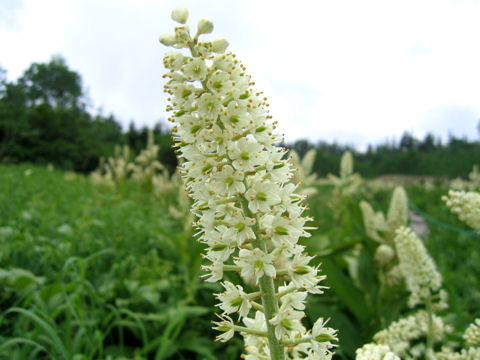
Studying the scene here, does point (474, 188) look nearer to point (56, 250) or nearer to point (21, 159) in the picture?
point (56, 250)

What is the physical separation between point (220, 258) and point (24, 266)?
3.87 m

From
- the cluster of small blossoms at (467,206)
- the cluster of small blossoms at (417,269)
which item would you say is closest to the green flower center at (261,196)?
the cluster of small blossoms at (467,206)

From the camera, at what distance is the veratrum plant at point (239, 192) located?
54.1 inches

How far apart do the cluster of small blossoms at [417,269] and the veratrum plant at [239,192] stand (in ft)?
4.64

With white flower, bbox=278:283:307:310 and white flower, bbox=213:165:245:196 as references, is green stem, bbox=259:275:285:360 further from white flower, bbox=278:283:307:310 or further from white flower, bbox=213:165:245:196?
white flower, bbox=213:165:245:196

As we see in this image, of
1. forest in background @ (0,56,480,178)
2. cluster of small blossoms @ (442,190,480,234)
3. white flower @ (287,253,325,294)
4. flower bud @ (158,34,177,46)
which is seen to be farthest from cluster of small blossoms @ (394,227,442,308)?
forest in background @ (0,56,480,178)

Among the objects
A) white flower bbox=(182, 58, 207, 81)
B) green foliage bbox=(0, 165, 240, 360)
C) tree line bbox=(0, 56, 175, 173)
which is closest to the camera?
white flower bbox=(182, 58, 207, 81)

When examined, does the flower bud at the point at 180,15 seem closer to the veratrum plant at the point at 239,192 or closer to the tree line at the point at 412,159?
the veratrum plant at the point at 239,192

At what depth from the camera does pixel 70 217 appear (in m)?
6.98

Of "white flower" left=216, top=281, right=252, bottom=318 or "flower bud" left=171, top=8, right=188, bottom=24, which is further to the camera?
"flower bud" left=171, top=8, right=188, bottom=24

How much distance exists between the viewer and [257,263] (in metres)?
1.34

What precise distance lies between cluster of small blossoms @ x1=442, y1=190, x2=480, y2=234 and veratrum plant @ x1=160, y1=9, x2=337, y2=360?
93cm

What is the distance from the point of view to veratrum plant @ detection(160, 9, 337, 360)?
4.51ft

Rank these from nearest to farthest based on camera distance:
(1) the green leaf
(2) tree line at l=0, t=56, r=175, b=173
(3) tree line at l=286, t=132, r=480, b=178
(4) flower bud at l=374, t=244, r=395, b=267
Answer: (1) the green leaf, (4) flower bud at l=374, t=244, r=395, b=267, (3) tree line at l=286, t=132, r=480, b=178, (2) tree line at l=0, t=56, r=175, b=173
